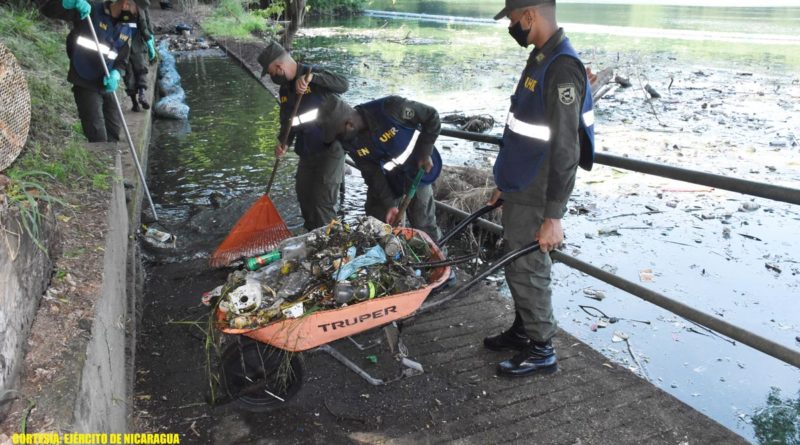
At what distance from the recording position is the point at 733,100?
1248cm

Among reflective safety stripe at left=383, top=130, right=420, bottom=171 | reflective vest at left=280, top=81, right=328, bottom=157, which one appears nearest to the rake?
reflective vest at left=280, top=81, right=328, bottom=157

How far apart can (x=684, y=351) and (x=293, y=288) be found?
320 centimetres

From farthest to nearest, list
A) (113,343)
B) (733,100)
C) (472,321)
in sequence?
(733,100), (472,321), (113,343)

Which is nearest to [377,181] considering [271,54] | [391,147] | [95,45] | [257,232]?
[391,147]

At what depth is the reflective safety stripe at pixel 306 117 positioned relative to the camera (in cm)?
397

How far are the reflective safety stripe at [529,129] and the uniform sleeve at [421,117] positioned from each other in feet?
3.00

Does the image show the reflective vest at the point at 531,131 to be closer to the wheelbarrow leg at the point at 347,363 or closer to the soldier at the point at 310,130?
the wheelbarrow leg at the point at 347,363

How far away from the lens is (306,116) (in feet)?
13.1

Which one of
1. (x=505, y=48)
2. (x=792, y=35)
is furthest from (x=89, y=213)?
(x=792, y=35)

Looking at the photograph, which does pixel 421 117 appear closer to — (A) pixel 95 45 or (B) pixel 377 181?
(B) pixel 377 181

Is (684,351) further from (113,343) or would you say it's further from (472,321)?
(113,343)

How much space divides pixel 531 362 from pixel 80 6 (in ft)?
16.2

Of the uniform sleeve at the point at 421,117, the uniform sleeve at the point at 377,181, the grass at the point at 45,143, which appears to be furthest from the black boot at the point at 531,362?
the grass at the point at 45,143

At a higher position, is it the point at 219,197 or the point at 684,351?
the point at 219,197
